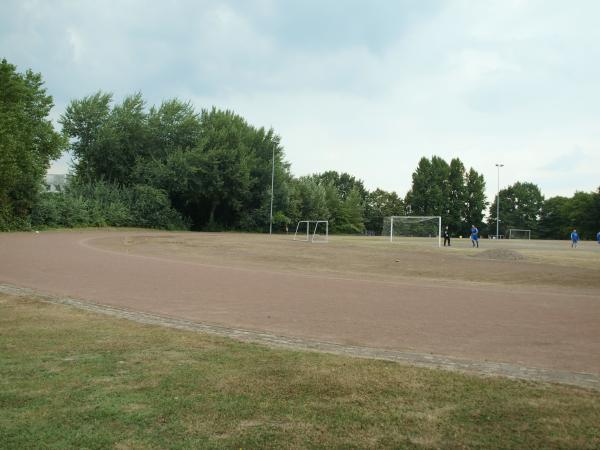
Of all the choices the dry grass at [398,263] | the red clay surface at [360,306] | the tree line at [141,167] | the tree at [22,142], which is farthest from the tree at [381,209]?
the red clay surface at [360,306]

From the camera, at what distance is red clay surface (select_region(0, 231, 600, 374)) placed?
7781 mm

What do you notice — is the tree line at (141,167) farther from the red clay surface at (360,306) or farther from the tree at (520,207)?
the tree at (520,207)

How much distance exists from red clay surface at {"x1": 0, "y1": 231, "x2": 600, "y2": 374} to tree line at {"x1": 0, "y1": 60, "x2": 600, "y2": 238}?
71.1ft

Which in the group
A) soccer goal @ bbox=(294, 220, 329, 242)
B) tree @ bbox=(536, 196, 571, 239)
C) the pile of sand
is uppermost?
tree @ bbox=(536, 196, 571, 239)

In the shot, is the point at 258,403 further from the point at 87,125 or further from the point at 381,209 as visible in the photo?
the point at 381,209

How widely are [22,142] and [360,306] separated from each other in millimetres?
31393

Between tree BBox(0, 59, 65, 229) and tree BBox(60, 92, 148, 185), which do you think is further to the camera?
tree BBox(60, 92, 148, 185)

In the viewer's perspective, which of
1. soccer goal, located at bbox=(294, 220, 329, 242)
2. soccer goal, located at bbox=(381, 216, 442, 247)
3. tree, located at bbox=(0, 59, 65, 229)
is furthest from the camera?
soccer goal, located at bbox=(381, 216, 442, 247)

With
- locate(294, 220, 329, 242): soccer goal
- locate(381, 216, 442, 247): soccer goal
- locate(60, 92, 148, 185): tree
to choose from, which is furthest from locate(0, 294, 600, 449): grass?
locate(60, 92, 148, 185): tree

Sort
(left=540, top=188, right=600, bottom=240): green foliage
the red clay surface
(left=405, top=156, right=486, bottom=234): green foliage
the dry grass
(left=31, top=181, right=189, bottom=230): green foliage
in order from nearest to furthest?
1. the red clay surface
2. the dry grass
3. (left=31, top=181, right=189, bottom=230): green foliage
4. (left=540, top=188, right=600, bottom=240): green foliage
5. (left=405, top=156, right=486, bottom=234): green foliage

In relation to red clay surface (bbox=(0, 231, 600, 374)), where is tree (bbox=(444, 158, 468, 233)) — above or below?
above

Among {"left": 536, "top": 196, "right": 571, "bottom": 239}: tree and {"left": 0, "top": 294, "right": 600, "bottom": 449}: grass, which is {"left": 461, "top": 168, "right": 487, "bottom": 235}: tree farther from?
{"left": 0, "top": 294, "right": 600, "bottom": 449}: grass

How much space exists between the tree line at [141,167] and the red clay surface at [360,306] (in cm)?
2167

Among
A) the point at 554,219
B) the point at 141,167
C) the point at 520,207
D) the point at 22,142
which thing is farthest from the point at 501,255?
the point at 520,207
